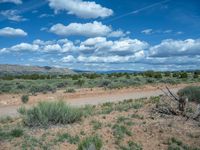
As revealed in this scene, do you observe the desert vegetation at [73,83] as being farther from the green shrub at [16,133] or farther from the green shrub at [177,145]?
the green shrub at [177,145]

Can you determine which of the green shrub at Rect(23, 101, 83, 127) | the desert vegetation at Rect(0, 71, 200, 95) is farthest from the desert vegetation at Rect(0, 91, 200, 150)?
the desert vegetation at Rect(0, 71, 200, 95)

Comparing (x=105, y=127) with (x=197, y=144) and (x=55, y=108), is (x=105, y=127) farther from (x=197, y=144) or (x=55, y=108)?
(x=197, y=144)

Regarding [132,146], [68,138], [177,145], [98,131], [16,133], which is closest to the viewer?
[132,146]

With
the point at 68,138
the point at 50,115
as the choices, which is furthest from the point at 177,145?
the point at 50,115

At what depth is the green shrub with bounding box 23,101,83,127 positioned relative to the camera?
1245cm

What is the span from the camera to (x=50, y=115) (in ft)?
41.7

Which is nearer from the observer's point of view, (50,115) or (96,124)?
(96,124)

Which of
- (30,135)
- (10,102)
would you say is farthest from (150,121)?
(10,102)

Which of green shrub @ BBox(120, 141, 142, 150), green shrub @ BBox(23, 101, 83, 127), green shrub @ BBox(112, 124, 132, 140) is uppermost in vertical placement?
green shrub @ BBox(23, 101, 83, 127)

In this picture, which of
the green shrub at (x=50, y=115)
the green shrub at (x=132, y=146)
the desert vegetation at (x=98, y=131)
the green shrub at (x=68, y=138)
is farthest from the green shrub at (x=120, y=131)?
the green shrub at (x=50, y=115)

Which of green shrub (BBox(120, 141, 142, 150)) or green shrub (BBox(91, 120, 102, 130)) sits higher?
green shrub (BBox(91, 120, 102, 130))

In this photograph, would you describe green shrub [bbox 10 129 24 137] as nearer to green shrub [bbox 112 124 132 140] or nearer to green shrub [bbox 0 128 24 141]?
green shrub [bbox 0 128 24 141]

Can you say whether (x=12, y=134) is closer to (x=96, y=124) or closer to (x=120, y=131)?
(x=96, y=124)

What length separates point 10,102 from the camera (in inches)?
1003
